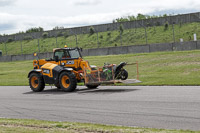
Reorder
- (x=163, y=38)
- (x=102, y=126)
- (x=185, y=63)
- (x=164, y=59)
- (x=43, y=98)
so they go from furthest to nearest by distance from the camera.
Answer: (x=163, y=38) < (x=164, y=59) < (x=185, y=63) < (x=43, y=98) < (x=102, y=126)

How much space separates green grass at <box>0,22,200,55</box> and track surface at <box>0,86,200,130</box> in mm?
32152

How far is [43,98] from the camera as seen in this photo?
15.5m

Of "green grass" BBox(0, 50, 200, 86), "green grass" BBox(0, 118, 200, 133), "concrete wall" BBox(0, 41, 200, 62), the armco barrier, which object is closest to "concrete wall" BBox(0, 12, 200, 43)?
"concrete wall" BBox(0, 41, 200, 62)

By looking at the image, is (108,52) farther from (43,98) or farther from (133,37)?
(43,98)

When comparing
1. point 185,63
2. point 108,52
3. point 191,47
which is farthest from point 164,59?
point 108,52

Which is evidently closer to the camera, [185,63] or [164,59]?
[185,63]

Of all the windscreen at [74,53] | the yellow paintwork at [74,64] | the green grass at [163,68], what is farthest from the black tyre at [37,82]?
the green grass at [163,68]

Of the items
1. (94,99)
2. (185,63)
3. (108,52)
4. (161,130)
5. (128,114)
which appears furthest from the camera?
(108,52)

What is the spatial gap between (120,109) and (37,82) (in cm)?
812

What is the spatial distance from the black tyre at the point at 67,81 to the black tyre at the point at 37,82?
4.57 ft

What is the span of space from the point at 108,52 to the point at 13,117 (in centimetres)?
2994

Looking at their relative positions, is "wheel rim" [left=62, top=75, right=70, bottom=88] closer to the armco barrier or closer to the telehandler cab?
the telehandler cab

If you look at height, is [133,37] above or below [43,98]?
above

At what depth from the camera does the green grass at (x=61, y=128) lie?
8.29m
